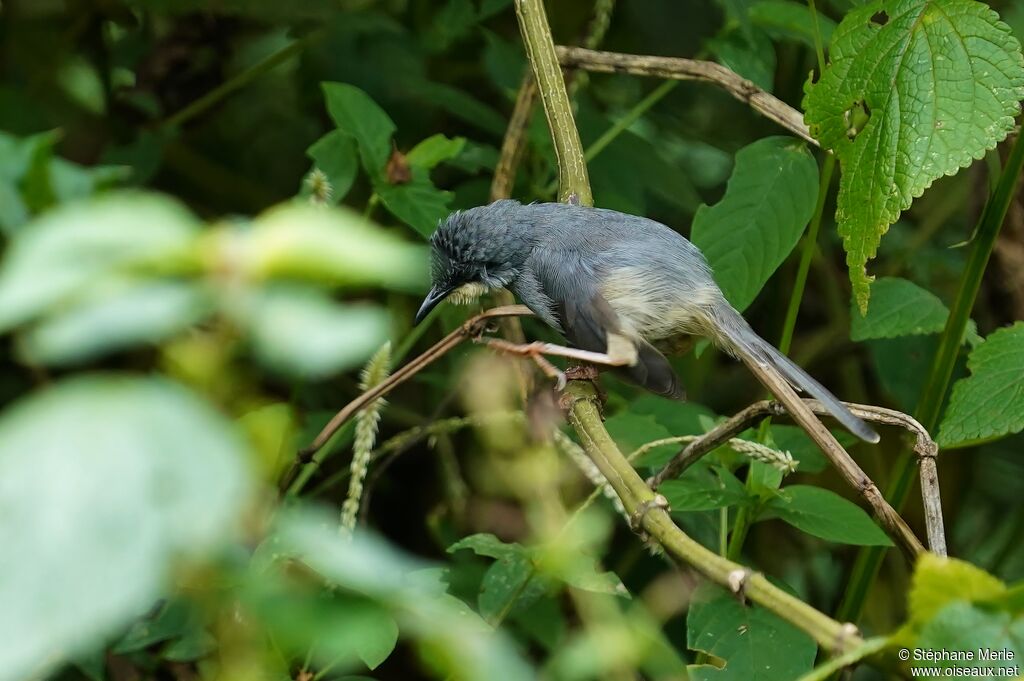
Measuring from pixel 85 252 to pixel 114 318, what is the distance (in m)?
0.09

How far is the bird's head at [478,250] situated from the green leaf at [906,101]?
971 mm

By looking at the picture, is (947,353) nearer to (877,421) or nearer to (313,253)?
(877,421)

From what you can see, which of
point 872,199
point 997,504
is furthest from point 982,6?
point 997,504

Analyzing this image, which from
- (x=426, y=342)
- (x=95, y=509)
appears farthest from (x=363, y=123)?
(x=95, y=509)

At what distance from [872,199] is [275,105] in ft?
10.0

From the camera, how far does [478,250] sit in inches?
125

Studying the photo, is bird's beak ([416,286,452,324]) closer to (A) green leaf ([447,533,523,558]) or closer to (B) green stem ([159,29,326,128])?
(A) green leaf ([447,533,523,558])

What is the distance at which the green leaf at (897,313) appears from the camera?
2793 mm

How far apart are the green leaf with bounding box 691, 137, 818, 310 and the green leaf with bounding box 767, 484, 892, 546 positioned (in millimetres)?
504

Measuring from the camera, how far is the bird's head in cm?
316

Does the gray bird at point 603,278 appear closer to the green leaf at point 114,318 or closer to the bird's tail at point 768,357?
the bird's tail at point 768,357

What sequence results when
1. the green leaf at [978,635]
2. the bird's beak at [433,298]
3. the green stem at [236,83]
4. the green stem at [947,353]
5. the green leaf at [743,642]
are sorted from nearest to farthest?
1. the green leaf at [978,635]
2. the green leaf at [743,642]
3. the green stem at [947,353]
4. the bird's beak at [433,298]
5. the green stem at [236,83]

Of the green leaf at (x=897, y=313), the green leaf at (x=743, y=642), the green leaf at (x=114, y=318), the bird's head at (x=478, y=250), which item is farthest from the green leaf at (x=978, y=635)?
the bird's head at (x=478, y=250)

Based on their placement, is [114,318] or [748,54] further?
[748,54]
